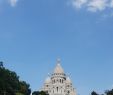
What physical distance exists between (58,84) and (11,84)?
60.3 meters

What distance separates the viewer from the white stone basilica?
170m

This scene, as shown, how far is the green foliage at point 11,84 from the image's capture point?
104 meters

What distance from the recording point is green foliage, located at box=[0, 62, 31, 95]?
340 feet

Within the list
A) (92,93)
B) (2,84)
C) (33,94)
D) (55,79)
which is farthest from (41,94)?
(55,79)

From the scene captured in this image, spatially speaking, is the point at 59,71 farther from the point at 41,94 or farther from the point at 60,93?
the point at 41,94

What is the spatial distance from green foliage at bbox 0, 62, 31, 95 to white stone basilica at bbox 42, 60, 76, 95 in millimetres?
45181

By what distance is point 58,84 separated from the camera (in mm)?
170250

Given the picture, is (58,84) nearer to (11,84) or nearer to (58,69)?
(58,69)

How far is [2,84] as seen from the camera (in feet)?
340

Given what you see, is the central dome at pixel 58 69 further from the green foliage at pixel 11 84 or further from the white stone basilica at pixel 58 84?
the green foliage at pixel 11 84

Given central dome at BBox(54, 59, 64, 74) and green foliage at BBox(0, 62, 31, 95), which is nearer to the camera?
green foliage at BBox(0, 62, 31, 95)

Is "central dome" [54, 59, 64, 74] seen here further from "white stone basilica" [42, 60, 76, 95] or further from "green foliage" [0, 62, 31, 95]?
"green foliage" [0, 62, 31, 95]

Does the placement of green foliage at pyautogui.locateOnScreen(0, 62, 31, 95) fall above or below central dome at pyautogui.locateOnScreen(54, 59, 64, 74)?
below

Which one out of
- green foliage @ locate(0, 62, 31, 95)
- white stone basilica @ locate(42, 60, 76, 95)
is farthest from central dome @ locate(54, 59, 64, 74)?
green foliage @ locate(0, 62, 31, 95)
